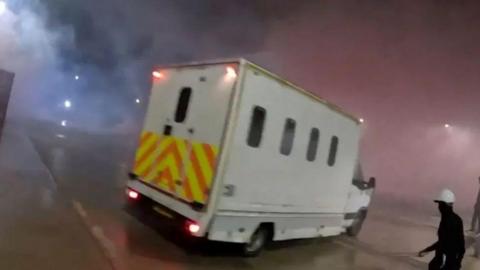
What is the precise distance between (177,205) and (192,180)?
46 centimetres

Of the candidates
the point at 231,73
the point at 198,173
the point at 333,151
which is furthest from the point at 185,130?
the point at 333,151

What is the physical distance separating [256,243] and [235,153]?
5.75 feet

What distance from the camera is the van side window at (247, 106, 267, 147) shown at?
704 cm

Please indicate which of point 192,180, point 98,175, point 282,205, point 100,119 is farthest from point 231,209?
point 100,119

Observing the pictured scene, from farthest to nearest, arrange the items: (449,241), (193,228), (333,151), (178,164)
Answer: (333,151)
(178,164)
(193,228)
(449,241)

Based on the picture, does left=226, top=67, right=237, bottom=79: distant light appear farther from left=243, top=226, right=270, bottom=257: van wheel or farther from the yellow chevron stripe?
left=243, top=226, right=270, bottom=257: van wheel

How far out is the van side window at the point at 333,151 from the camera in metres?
9.25

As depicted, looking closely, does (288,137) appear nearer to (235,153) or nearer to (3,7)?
(235,153)

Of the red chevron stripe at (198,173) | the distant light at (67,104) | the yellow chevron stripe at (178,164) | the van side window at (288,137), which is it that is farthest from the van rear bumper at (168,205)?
the distant light at (67,104)

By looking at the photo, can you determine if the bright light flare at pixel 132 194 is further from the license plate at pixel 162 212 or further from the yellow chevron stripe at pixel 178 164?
the license plate at pixel 162 212

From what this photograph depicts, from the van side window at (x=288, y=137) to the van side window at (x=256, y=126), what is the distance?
0.62 metres

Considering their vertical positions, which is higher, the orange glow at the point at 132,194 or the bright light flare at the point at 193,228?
the orange glow at the point at 132,194

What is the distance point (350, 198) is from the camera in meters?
10.9

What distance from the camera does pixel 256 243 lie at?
309 inches
